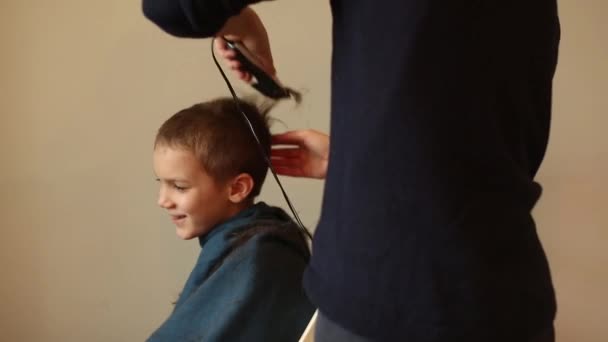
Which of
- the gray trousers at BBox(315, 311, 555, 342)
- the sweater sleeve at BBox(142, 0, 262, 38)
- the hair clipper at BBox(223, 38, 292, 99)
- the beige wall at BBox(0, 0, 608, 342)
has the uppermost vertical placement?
the sweater sleeve at BBox(142, 0, 262, 38)

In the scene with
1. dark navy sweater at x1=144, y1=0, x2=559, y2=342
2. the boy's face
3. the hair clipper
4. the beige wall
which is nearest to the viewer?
dark navy sweater at x1=144, y1=0, x2=559, y2=342

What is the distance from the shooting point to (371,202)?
402 mm

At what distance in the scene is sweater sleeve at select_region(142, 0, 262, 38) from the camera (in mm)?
411

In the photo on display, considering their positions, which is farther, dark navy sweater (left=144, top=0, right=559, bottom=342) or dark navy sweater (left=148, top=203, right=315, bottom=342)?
dark navy sweater (left=148, top=203, right=315, bottom=342)

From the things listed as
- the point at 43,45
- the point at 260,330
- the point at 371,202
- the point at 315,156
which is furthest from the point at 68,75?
the point at 371,202

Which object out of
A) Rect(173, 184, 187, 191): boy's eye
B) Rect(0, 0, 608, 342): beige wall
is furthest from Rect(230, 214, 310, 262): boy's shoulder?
Rect(0, 0, 608, 342): beige wall

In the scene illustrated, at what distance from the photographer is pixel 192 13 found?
41 centimetres

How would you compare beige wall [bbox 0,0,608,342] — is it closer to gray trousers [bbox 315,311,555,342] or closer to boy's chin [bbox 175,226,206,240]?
boy's chin [bbox 175,226,206,240]

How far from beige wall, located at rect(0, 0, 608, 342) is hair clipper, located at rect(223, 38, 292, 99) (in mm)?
284

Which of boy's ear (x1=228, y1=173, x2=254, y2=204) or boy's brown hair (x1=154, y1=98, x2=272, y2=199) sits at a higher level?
boy's brown hair (x1=154, y1=98, x2=272, y2=199)

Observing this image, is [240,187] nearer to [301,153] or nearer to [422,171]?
[301,153]

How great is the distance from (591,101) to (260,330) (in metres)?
0.73

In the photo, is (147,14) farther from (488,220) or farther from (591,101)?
(591,101)

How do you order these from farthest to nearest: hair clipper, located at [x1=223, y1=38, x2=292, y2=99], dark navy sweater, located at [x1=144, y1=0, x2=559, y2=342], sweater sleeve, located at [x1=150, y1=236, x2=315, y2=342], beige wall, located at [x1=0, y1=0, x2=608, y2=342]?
beige wall, located at [x1=0, y1=0, x2=608, y2=342], sweater sleeve, located at [x1=150, y1=236, x2=315, y2=342], hair clipper, located at [x1=223, y1=38, x2=292, y2=99], dark navy sweater, located at [x1=144, y1=0, x2=559, y2=342]
